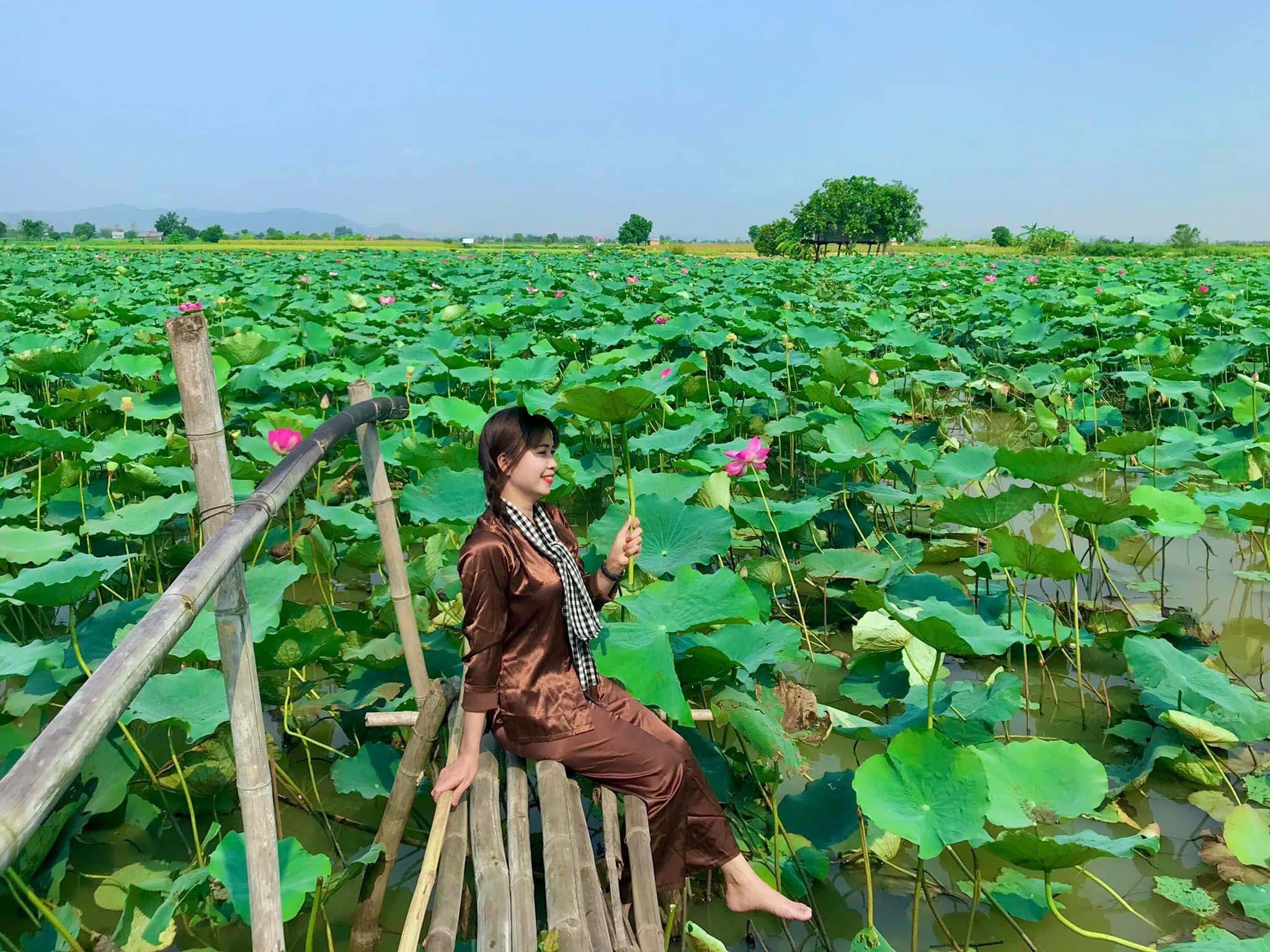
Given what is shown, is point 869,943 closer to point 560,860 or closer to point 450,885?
point 560,860

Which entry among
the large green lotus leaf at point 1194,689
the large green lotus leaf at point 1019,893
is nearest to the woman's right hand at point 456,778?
the large green lotus leaf at point 1019,893

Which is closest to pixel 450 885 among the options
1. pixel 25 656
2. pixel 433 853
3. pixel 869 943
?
pixel 433 853

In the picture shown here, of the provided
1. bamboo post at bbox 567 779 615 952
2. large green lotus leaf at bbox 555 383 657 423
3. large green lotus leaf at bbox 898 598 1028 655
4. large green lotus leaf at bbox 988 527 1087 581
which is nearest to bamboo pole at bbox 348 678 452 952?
bamboo post at bbox 567 779 615 952

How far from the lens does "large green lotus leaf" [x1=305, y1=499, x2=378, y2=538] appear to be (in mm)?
2629

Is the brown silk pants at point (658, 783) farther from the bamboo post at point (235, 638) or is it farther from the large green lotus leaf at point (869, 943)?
the bamboo post at point (235, 638)

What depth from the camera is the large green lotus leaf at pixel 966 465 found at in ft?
9.78

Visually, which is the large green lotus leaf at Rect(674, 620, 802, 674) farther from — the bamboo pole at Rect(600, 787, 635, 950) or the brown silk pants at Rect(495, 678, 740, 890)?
the bamboo pole at Rect(600, 787, 635, 950)

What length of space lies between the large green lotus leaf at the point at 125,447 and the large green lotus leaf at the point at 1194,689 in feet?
10.8

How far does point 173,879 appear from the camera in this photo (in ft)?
5.62

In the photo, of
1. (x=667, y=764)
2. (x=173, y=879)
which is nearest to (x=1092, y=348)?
(x=667, y=764)

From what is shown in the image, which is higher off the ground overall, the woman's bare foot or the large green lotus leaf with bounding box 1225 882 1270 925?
the large green lotus leaf with bounding box 1225 882 1270 925

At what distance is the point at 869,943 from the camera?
1378 millimetres

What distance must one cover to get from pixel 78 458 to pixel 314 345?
2.60m

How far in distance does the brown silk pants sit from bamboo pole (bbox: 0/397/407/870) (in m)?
0.73
